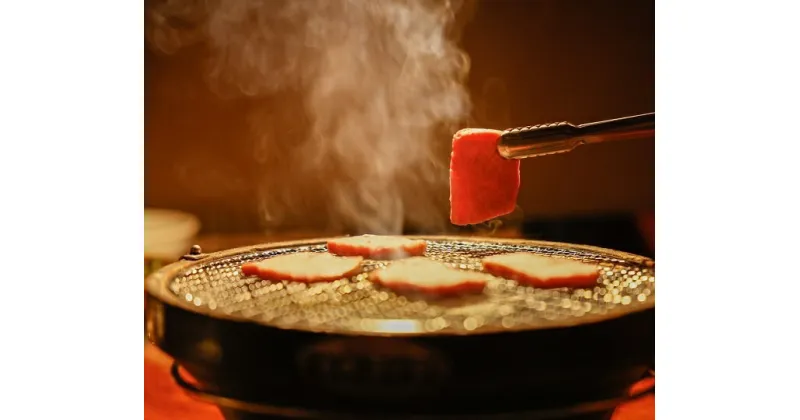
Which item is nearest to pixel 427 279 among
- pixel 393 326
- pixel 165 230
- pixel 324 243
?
pixel 393 326

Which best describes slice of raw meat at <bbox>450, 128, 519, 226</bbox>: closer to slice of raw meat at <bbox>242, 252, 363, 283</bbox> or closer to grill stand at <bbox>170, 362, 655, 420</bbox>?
slice of raw meat at <bbox>242, 252, 363, 283</bbox>

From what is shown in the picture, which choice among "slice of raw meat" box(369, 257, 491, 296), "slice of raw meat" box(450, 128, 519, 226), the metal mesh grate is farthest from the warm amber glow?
"slice of raw meat" box(450, 128, 519, 226)

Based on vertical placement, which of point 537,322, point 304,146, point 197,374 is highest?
point 304,146

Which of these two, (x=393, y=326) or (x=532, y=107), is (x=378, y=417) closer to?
(x=393, y=326)
